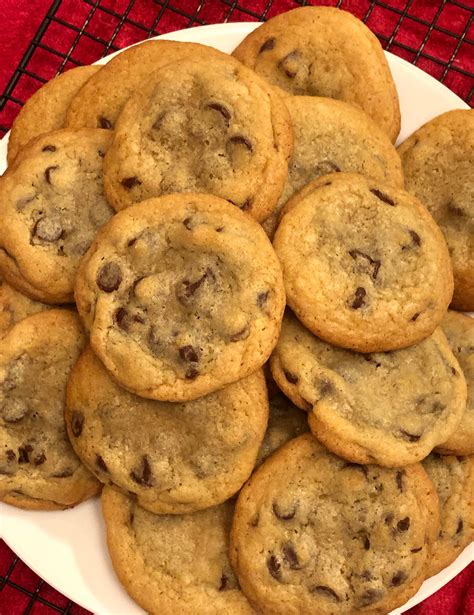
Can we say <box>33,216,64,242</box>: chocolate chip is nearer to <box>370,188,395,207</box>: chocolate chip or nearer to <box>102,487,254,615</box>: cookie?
<box>102,487,254,615</box>: cookie

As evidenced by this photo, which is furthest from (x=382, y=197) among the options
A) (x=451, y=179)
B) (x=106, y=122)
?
(x=106, y=122)

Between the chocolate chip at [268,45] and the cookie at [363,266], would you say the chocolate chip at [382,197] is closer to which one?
the cookie at [363,266]

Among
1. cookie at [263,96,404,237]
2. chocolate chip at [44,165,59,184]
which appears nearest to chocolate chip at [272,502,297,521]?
cookie at [263,96,404,237]

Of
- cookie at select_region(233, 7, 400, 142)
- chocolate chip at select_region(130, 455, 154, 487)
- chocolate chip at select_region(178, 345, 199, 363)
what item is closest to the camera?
chocolate chip at select_region(178, 345, 199, 363)

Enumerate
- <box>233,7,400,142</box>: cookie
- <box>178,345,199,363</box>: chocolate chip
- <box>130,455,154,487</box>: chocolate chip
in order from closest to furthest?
<box>178,345,199,363</box>: chocolate chip < <box>130,455,154,487</box>: chocolate chip < <box>233,7,400,142</box>: cookie

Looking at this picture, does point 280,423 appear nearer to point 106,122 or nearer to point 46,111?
point 106,122

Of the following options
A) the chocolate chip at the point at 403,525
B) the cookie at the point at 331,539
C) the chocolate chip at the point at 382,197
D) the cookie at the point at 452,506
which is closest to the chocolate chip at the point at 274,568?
the cookie at the point at 331,539
